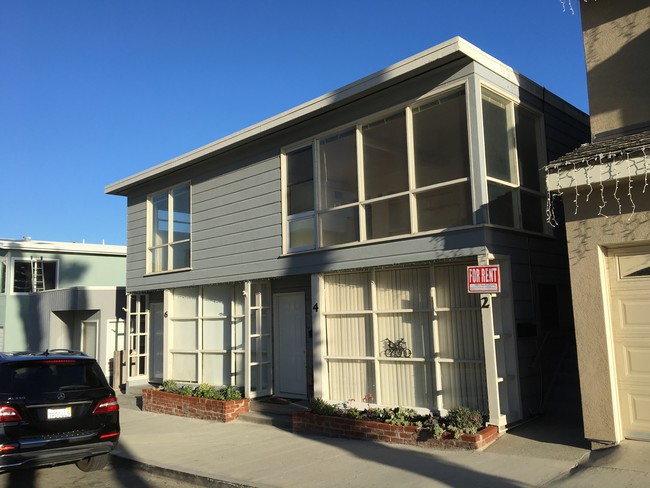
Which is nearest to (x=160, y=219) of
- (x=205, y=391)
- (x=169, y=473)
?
(x=205, y=391)

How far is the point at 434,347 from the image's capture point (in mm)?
8594

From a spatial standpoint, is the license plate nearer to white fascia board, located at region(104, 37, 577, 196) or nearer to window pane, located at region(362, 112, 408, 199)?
window pane, located at region(362, 112, 408, 199)

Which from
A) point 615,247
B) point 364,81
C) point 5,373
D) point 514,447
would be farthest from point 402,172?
point 5,373

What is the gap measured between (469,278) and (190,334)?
26.0 feet

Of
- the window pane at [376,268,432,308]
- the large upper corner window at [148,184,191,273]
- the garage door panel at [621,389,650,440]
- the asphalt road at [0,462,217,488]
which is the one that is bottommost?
the asphalt road at [0,462,217,488]

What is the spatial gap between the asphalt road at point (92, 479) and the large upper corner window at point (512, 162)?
5.75 m

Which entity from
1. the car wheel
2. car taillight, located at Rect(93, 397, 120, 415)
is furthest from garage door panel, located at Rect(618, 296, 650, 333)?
the car wheel

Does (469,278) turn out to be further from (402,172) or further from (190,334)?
(190,334)

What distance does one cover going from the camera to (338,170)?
406 inches

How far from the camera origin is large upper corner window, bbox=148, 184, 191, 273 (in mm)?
13727

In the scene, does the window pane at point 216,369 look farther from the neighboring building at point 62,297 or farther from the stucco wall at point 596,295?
the stucco wall at point 596,295

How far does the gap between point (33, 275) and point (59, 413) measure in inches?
645

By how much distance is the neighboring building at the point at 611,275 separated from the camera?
6.54m

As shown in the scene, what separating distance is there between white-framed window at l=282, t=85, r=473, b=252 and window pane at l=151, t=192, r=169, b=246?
4.47 m
